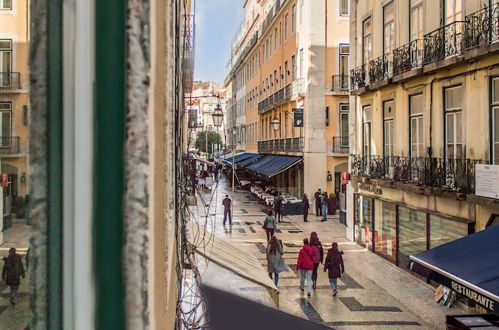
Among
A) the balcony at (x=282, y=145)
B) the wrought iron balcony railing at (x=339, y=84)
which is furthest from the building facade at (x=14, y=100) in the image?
the balcony at (x=282, y=145)

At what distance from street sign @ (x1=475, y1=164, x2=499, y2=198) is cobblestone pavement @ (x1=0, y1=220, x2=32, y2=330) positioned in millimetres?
11936

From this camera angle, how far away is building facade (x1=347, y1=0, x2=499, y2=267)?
12.4 m

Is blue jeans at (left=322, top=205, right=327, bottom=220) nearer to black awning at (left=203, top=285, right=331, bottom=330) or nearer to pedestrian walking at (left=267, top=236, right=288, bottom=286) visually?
pedestrian walking at (left=267, top=236, right=288, bottom=286)

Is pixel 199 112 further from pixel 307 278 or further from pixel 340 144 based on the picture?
pixel 307 278

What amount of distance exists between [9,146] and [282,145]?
35804 mm

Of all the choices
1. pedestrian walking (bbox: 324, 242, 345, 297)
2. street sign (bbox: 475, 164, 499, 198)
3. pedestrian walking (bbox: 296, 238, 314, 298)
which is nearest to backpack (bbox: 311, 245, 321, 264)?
pedestrian walking (bbox: 296, 238, 314, 298)

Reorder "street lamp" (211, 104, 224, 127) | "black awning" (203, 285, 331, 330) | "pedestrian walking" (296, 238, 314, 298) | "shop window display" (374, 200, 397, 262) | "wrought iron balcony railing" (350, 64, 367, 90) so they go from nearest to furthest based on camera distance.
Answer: "black awning" (203, 285, 331, 330), "pedestrian walking" (296, 238, 314, 298), "shop window display" (374, 200, 397, 262), "wrought iron balcony railing" (350, 64, 367, 90), "street lamp" (211, 104, 224, 127)

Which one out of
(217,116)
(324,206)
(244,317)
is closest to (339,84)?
(324,206)

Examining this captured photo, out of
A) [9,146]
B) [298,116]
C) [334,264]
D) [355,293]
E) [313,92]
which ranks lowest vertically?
[355,293]

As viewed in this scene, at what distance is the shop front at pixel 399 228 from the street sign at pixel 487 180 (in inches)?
40.9

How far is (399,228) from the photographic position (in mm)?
17094

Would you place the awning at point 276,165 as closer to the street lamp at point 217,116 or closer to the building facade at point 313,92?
the building facade at point 313,92

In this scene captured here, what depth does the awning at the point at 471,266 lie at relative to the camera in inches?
296

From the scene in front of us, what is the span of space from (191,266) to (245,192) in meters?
38.2
